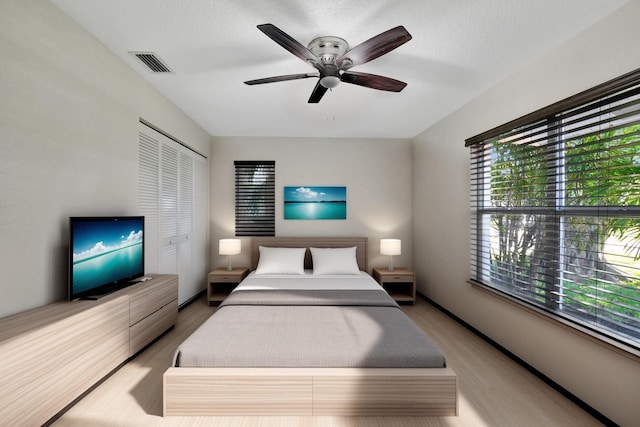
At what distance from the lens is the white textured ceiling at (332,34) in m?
1.78

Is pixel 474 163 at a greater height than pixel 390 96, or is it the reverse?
pixel 390 96

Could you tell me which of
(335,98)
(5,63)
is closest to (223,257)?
(335,98)

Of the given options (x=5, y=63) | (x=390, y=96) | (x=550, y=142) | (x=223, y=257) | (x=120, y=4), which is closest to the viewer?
(x=5, y=63)

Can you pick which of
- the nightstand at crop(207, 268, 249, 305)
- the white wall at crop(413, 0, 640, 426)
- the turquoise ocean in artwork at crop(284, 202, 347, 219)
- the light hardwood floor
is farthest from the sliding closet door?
the white wall at crop(413, 0, 640, 426)

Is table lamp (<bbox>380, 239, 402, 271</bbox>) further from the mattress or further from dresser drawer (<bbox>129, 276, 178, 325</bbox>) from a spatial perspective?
dresser drawer (<bbox>129, 276, 178, 325</bbox>)

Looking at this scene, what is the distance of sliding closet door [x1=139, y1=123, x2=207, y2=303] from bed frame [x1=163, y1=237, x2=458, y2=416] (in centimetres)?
165

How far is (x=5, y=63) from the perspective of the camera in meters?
1.60

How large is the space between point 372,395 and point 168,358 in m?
1.79

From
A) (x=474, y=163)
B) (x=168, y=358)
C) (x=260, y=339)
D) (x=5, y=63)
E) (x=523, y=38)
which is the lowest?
(x=168, y=358)

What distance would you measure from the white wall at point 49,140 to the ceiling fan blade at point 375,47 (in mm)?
1867

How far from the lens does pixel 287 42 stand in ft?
5.74

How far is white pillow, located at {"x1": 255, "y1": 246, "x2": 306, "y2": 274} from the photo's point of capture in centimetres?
383

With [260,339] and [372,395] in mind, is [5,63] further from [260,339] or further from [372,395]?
[372,395]

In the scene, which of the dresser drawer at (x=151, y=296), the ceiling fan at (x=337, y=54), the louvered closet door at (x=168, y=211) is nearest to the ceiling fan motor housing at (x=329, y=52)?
the ceiling fan at (x=337, y=54)
